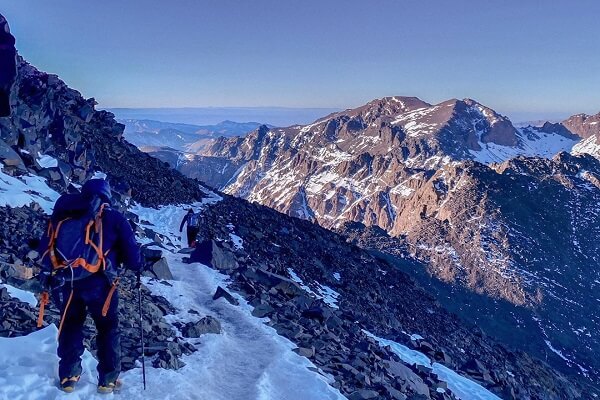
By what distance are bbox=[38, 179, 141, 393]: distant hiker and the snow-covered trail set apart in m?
0.61

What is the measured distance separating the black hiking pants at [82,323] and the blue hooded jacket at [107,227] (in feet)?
1.08

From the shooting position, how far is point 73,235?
309 inches

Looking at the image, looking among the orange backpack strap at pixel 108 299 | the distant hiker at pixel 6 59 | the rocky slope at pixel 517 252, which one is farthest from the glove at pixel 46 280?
the rocky slope at pixel 517 252

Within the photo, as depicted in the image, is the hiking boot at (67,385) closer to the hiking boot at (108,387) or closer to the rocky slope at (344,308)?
the hiking boot at (108,387)

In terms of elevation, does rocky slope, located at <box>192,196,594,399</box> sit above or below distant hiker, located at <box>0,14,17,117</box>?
Result: below

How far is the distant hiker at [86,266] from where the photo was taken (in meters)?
7.85

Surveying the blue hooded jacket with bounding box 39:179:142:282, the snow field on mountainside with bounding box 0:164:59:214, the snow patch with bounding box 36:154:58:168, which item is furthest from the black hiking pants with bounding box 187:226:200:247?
the blue hooded jacket with bounding box 39:179:142:282

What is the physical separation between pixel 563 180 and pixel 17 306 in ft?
703

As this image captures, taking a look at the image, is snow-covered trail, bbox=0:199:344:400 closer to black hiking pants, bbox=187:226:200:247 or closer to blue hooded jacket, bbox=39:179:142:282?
blue hooded jacket, bbox=39:179:142:282

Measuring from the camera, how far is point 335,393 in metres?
11.4

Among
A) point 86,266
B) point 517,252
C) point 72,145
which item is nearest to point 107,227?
point 86,266

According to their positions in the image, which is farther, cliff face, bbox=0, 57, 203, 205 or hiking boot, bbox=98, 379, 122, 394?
cliff face, bbox=0, 57, 203, 205

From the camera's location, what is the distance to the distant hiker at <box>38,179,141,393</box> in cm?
785

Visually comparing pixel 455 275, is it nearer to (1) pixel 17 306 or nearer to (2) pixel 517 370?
(2) pixel 517 370
